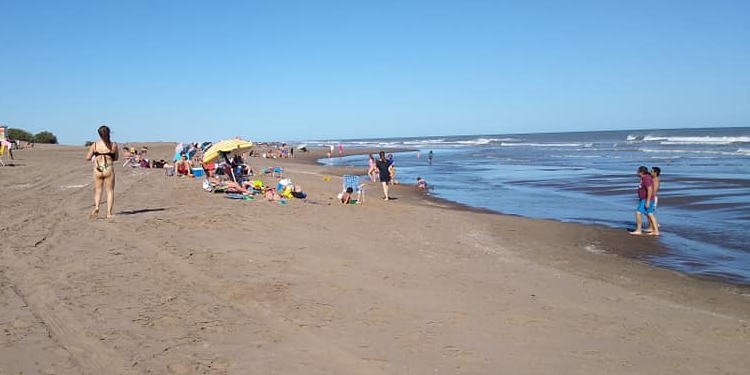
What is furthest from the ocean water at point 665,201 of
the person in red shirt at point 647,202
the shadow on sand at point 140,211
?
the shadow on sand at point 140,211

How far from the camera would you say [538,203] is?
665 inches

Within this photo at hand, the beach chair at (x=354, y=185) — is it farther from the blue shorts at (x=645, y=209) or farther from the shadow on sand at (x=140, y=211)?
the blue shorts at (x=645, y=209)

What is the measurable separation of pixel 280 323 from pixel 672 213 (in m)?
13.2

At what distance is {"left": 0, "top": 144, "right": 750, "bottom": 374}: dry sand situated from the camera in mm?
4102

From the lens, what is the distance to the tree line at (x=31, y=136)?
55350 mm

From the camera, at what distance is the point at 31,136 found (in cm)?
5994

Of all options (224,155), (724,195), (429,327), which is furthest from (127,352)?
(724,195)

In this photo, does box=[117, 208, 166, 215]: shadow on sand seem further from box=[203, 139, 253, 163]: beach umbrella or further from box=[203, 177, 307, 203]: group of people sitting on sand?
box=[203, 139, 253, 163]: beach umbrella

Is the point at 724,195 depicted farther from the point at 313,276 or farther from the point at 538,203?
the point at 313,276

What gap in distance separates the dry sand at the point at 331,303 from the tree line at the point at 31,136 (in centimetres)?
5486

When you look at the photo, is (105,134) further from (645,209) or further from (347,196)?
(645,209)

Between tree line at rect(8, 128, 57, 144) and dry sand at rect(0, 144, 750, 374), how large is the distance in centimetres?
5486

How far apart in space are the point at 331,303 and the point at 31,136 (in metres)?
67.0

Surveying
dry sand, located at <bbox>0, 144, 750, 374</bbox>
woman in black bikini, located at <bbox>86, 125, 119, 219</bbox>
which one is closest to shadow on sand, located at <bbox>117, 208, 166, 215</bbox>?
dry sand, located at <bbox>0, 144, 750, 374</bbox>
